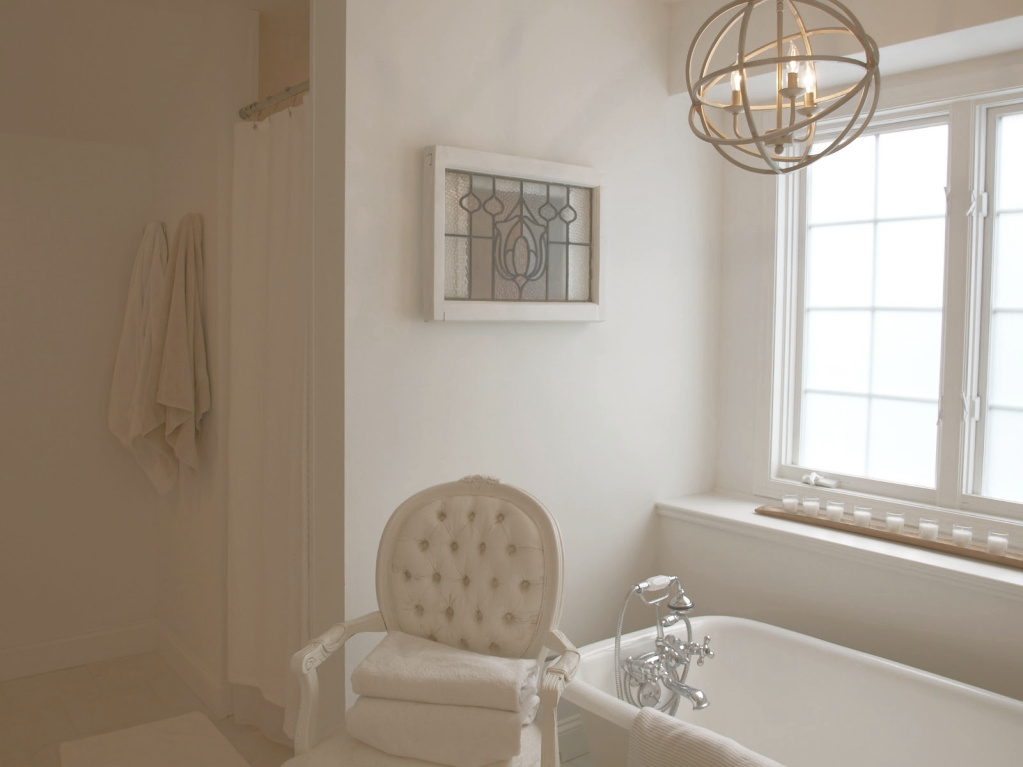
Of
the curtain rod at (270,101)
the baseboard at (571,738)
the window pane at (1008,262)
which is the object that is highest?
the curtain rod at (270,101)

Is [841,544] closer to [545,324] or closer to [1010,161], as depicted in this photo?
[545,324]

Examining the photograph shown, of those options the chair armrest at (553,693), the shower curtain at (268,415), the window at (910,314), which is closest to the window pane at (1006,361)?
the window at (910,314)

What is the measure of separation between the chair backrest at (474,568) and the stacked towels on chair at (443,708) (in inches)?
6.0

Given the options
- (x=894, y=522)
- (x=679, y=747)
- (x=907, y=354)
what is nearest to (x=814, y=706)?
(x=894, y=522)

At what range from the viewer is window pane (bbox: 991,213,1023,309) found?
8.65 ft

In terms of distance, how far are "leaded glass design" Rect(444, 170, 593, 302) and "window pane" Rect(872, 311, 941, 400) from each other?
1.05 metres

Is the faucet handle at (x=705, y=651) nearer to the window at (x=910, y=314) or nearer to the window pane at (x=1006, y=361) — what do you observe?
the window at (x=910, y=314)

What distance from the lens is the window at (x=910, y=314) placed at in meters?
2.68

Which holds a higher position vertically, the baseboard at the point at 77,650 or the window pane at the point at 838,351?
the window pane at the point at 838,351

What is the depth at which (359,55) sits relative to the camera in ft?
7.77

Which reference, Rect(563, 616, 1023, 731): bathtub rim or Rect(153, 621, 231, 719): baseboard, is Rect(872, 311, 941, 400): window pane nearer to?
Rect(563, 616, 1023, 731): bathtub rim

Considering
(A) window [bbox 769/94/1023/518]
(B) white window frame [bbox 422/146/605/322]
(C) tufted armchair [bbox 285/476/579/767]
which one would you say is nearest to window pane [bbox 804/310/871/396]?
(A) window [bbox 769/94/1023/518]

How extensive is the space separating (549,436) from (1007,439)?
1423mm

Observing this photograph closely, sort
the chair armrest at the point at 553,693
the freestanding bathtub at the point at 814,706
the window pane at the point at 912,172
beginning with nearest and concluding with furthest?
the chair armrest at the point at 553,693 < the freestanding bathtub at the point at 814,706 < the window pane at the point at 912,172
